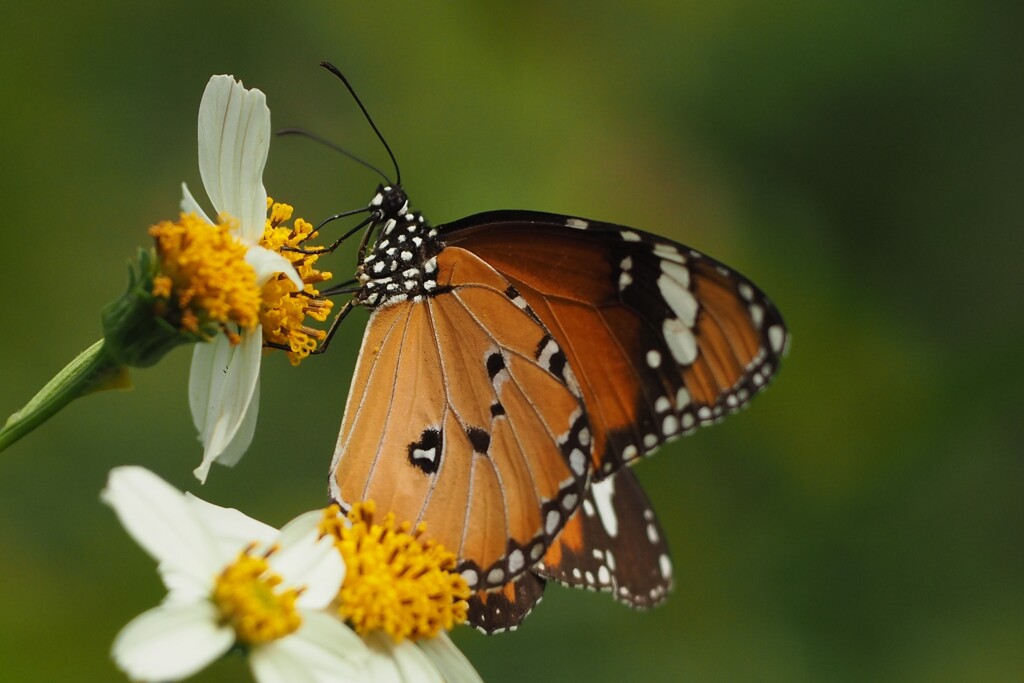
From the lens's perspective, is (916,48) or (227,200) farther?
(916,48)

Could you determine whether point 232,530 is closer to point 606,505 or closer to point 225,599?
point 225,599

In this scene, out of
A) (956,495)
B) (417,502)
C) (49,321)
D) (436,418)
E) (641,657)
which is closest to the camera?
(417,502)

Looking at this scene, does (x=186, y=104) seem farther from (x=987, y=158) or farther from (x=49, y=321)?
(x=987, y=158)

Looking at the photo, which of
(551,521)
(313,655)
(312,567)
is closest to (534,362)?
(551,521)

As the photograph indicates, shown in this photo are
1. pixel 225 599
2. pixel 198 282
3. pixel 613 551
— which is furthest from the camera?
pixel 613 551

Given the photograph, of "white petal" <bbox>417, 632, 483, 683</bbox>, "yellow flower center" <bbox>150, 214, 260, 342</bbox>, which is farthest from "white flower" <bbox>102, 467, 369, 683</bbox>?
"yellow flower center" <bbox>150, 214, 260, 342</bbox>

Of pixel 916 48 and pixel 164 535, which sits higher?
pixel 916 48

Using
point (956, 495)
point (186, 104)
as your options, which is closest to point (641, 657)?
point (956, 495)

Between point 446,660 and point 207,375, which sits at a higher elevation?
point 207,375
